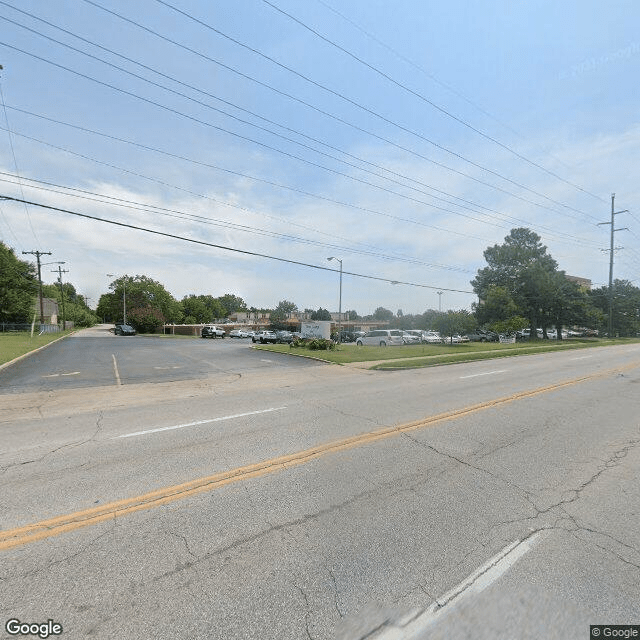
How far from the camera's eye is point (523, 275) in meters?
51.2

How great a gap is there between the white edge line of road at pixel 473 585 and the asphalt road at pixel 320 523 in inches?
0.6

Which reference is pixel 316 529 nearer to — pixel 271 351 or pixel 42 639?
pixel 42 639

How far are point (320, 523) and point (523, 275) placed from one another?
56231mm

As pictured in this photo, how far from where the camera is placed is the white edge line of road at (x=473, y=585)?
228cm

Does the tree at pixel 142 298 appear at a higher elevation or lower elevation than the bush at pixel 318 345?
higher

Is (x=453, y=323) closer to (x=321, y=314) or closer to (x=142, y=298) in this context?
(x=142, y=298)

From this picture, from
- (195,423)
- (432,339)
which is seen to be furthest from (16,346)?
(432,339)

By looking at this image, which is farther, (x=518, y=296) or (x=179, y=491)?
(x=518, y=296)

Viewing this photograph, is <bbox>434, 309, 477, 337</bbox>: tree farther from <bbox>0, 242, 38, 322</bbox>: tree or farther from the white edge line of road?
<bbox>0, 242, 38, 322</bbox>: tree

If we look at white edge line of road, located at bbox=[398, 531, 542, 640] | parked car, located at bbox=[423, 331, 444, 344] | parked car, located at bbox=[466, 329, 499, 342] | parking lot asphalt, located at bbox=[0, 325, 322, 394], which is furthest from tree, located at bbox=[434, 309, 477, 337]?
white edge line of road, located at bbox=[398, 531, 542, 640]

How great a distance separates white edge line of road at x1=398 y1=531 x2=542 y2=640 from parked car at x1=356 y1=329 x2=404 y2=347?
3277 cm

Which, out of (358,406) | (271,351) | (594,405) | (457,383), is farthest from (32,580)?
(271,351)

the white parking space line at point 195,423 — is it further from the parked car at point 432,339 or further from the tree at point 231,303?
the tree at point 231,303

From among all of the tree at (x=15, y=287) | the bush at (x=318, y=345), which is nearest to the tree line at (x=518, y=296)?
the tree at (x=15, y=287)
